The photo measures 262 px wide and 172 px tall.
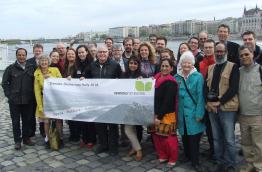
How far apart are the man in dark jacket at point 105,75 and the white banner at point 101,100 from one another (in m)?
0.16

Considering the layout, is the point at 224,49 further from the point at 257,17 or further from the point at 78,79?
the point at 257,17

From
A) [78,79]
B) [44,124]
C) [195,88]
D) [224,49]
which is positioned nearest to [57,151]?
[44,124]

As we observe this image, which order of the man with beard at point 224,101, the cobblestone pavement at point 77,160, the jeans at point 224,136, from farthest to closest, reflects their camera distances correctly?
the cobblestone pavement at point 77,160 < the jeans at point 224,136 < the man with beard at point 224,101

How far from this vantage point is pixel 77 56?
264 inches

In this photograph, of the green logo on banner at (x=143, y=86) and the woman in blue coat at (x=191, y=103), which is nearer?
the woman in blue coat at (x=191, y=103)

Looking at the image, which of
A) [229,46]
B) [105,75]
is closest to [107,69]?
[105,75]

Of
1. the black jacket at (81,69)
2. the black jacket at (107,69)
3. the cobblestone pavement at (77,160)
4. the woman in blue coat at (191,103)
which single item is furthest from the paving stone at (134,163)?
the black jacket at (81,69)

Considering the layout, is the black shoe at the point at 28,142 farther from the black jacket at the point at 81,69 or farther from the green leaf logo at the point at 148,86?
the green leaf logo at the point at 148,86

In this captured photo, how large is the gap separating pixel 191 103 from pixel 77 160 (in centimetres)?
233

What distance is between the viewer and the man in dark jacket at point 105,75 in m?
6.09

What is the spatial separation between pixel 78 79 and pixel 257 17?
12286 cm

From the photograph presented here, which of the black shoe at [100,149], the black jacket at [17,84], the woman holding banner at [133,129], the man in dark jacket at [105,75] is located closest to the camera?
the woman holding banner at [133,129]

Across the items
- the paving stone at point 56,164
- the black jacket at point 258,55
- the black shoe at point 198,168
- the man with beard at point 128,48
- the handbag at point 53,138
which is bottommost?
the paving stone at point 56,164

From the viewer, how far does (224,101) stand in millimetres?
4879
